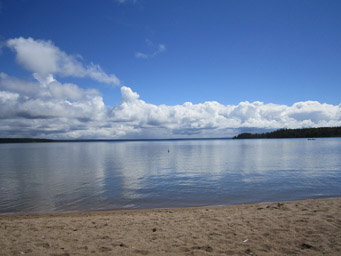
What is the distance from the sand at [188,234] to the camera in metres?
8.06

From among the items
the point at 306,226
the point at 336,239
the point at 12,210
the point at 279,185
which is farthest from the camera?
the point at 279,185

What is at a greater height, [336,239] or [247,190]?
[336,239]

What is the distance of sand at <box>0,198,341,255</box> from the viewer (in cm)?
806

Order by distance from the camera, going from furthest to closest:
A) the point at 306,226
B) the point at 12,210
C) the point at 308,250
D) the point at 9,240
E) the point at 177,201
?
the point at 177,201 → the point at 12,210 → the point at 306,226 → the point at 9,240 → the point at 308,250

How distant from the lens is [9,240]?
934 centimetres

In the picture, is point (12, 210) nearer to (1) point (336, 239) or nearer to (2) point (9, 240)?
(2) point (9, 240)

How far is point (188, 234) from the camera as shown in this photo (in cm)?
963

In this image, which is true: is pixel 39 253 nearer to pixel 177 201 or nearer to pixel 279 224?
pixel 279 224

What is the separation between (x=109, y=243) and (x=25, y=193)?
1786 centimetres

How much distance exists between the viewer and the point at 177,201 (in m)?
18.5

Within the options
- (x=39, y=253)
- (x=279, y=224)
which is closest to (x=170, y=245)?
(x=39, y=253)

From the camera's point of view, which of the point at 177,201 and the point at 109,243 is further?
the point at 177,201

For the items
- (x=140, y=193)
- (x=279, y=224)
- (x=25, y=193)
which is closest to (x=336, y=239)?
(x=279, y=224)

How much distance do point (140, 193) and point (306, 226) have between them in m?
14.7
